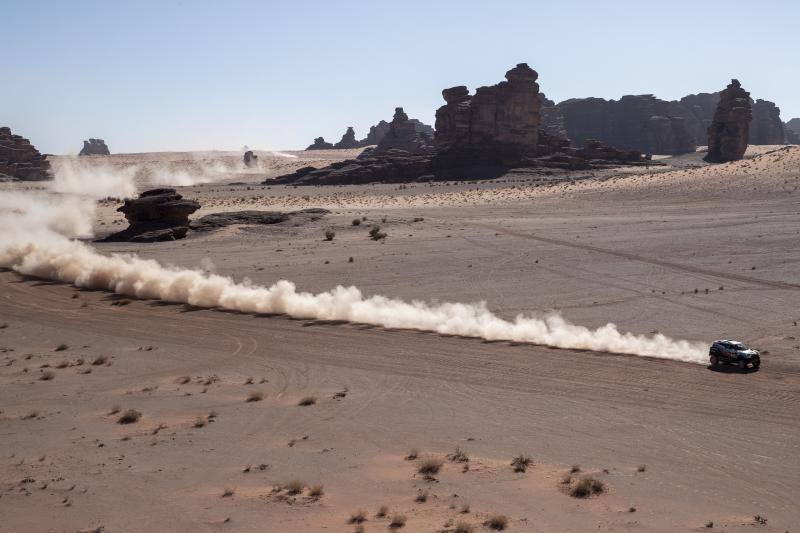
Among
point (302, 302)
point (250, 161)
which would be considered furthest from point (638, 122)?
point (302, 302)

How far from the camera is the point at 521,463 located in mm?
17609

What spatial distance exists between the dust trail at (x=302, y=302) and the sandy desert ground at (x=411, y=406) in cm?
101

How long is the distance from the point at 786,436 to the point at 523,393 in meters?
6.92

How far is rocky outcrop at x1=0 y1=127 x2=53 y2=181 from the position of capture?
132 meters

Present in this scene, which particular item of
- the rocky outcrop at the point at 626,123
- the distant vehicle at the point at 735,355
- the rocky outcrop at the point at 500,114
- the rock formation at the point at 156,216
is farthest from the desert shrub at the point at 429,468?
the rocky outcrop at the point at 626,123

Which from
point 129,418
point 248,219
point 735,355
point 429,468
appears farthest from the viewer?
point 248,219

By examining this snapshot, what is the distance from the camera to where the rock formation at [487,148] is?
115562 mm

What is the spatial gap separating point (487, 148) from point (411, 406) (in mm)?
99258

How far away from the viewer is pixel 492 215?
72.9m

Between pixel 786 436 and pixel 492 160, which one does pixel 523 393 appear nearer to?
pixel 786 436

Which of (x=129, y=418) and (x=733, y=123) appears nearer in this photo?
(x=129, y=418)

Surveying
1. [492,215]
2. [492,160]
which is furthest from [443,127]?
[492,215]

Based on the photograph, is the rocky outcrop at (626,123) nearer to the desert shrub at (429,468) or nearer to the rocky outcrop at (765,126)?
the rocky outcrop at (765,126)

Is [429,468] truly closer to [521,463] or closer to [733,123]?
[521,463]
